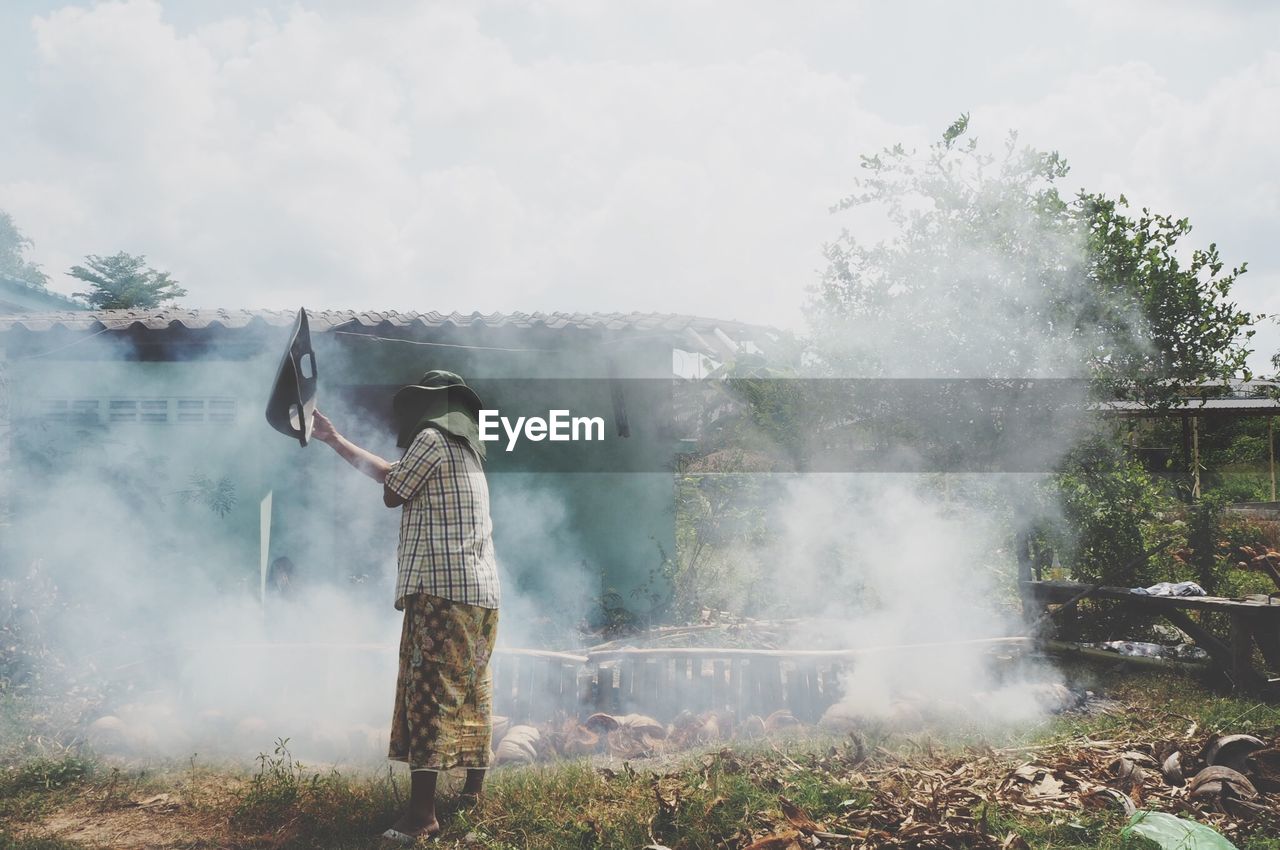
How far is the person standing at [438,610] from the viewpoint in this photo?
12.8ft

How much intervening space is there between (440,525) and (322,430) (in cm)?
82

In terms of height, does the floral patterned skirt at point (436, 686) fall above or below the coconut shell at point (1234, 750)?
above

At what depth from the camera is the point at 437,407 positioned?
423 cm

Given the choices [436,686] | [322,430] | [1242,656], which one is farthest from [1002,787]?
[322,430]

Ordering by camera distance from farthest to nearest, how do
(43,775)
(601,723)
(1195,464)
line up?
(1195,464) → (601,723) → (43,775)

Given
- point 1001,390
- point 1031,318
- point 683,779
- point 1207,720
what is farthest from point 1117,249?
point 683,779

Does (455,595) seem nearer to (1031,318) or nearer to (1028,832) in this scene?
(1028,832)

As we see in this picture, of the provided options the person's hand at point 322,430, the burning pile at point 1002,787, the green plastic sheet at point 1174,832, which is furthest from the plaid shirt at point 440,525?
the green plastic sheet at point 1174,832

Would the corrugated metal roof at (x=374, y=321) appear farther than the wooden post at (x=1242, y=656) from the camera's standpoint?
Yes

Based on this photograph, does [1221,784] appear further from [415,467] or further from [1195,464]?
[1195,464]

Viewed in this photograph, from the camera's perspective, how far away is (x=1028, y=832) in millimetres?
3705

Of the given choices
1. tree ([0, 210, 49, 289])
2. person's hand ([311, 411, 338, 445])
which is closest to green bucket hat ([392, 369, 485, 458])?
person's hand ([311, 411, 338, 445])

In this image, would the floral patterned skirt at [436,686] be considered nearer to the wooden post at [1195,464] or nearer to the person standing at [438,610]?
the person standing at [438,610]

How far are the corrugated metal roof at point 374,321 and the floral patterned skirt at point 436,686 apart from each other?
4817mm
